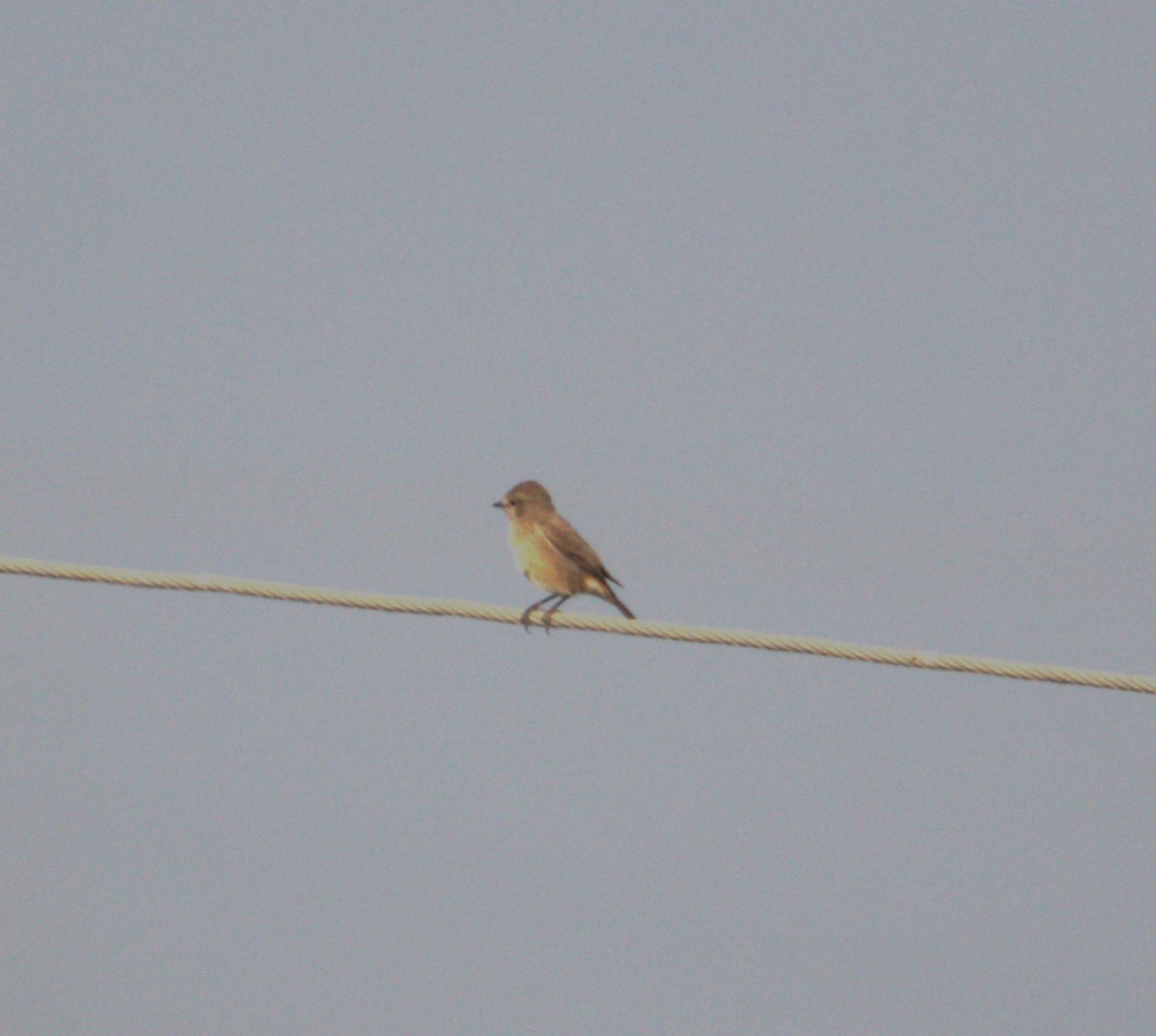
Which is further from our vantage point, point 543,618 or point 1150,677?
point 543,618

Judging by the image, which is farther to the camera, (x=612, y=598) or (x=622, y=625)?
(x=612, y=598)

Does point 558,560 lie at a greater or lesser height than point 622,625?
greater

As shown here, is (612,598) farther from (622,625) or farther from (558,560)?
(622,625)

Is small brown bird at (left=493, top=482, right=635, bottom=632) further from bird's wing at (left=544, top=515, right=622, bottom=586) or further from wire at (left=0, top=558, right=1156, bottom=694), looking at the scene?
wire at (left=0, top=558, right=1156, bottom=694)

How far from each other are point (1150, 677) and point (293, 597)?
3.99 meters

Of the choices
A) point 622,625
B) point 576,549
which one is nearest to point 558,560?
A: point 576,549

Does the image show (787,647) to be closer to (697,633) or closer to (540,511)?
(697,633)

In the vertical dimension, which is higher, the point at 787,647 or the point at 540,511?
the point at 540,511

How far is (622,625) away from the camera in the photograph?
412 inches

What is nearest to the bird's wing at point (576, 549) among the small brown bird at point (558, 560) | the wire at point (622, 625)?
the small brown bird at point (558, 560)

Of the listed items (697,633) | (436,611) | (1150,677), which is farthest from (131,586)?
(1150,677)

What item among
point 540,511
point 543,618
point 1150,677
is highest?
point 540,511

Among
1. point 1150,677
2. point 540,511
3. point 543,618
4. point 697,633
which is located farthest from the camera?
point 540,511

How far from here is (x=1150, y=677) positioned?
9.40 metres
